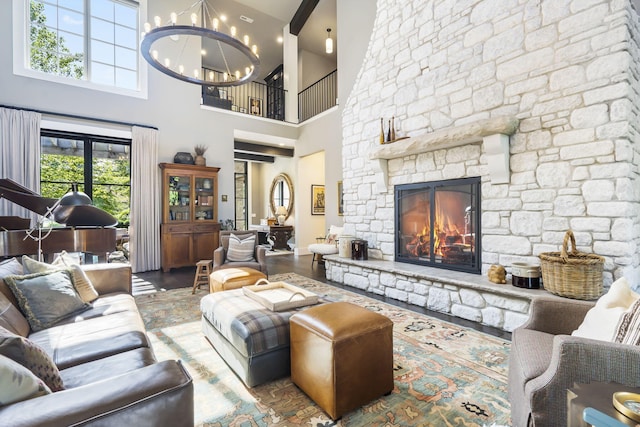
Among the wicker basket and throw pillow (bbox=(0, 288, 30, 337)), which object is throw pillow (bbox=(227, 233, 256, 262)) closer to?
throw pillow (bbox=(0, 288, 30, 337))

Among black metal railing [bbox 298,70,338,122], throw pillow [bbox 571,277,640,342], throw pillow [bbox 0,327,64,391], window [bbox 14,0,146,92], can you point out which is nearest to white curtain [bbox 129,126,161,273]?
window [bbox 14,0,146,92]

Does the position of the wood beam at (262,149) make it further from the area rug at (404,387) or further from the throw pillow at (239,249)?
the area rug at (404,387)

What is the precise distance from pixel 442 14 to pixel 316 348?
13.5ft

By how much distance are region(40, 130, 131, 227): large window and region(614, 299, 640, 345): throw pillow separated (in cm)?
689

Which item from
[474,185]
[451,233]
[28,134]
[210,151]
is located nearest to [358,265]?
[451,233]

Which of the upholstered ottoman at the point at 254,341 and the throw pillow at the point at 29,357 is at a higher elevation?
the throw pillow at the point at 29,357

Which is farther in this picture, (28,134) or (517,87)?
(28,134)

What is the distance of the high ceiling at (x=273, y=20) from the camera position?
6.86 metres

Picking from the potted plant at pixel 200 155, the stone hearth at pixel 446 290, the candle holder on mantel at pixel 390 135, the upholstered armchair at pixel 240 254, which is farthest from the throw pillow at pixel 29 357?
the potted plant at pixel 200 155

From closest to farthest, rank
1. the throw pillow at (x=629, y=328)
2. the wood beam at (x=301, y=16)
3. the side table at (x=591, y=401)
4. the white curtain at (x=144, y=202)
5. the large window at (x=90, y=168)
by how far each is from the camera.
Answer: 1. the side table at (x=591, y=401)
2. the throw pillow at (x=629, y=328)
3. the large window at (x=90, y=168)
4. the white curtain at (x=144, y=202)
5. the wood beam at (x=301, y=16)

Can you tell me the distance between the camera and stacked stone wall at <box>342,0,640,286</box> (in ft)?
8.27

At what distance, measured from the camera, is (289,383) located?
199 cm

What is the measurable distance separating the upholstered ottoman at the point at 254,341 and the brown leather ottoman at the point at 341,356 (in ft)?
0.42

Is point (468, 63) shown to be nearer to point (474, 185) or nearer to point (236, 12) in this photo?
point (474, 185)
